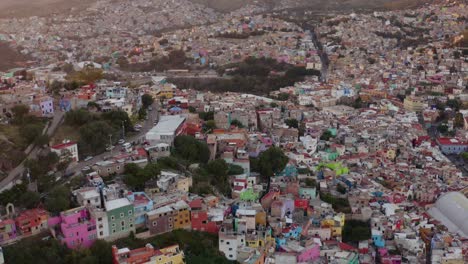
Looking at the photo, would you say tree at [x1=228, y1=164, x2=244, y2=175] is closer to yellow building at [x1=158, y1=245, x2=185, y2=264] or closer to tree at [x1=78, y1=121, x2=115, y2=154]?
tree at [x1=78, y1=121, x2=115, y2=154]

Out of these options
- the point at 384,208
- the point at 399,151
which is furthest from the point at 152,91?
the point at 384,208

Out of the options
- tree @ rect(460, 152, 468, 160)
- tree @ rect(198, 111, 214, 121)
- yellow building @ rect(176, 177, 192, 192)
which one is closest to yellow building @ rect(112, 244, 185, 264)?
yellow building @ rect(176, 177, 192, 192)

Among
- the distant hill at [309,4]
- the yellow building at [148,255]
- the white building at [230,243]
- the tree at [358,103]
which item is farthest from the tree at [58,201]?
the distant hill at [309,4]

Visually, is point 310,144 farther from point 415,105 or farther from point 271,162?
point 415,105

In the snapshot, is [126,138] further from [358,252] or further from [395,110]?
[395,110]

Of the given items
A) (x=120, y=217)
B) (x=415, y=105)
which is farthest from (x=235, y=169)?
(x=415, y=105)
